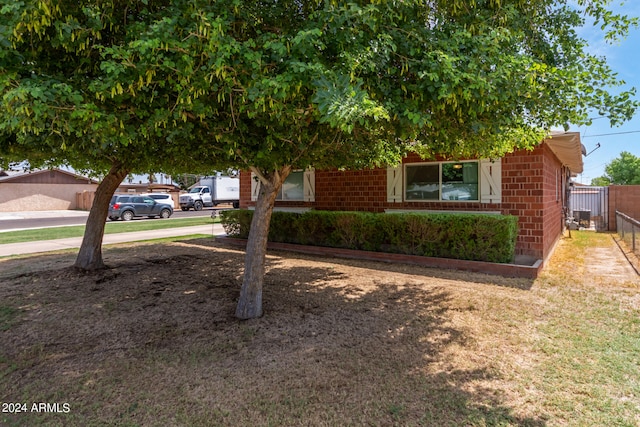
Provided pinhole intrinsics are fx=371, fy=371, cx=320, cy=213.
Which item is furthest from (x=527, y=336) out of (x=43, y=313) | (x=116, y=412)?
(x=43, y=313)

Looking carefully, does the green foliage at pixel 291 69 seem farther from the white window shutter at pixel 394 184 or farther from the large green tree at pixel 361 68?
the white window shutter at pixel 394 184

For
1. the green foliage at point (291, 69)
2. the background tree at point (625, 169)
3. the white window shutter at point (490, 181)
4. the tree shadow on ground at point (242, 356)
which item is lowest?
the tree shadow on ground at point (242, 356)

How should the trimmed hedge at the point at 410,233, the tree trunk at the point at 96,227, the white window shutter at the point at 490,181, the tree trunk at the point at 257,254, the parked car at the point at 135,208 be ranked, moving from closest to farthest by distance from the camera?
the tree trunk at the point at 257,254
the tree trunk at the point at 96,227
the trimmed hedge at the point at 410,233
the white window shutter at the point at 490,181
the parked car at the point at 135,208

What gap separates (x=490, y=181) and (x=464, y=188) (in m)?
0.65

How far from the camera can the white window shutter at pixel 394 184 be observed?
9.84 metres

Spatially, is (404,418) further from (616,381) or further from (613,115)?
(613,115)

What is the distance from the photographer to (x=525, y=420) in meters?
2.67

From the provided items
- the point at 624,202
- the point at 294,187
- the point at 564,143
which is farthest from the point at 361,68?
the point at 624,202

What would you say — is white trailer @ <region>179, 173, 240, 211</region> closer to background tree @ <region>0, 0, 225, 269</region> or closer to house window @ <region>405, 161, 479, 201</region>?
house window @ <region>405, 161, 479, 201</region>

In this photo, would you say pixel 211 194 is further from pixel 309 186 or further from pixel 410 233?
pixel 410 233

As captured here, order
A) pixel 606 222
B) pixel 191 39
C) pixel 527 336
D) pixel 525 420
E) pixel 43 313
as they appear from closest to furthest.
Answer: pixel 525 420 → pixel 191 39 → pixel 527 336 → pixel 43 313 → pixel 606 222

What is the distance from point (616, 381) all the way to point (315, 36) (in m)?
3.89

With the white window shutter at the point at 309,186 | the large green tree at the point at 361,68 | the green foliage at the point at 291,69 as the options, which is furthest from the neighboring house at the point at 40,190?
the large green tree at the point at 361,68

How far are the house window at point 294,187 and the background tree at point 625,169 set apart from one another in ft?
150
